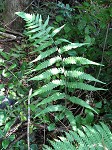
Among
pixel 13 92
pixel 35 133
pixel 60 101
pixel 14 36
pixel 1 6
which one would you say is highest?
pixel 1 6

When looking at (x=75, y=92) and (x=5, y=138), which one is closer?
(x=5, y=138)

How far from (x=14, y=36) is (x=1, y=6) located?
0.90 metres

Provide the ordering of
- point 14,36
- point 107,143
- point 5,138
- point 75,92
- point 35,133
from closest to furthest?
1. point 107,143
2. point 5,138
3. point 35,133
4. point 75,92
5. point 14,36

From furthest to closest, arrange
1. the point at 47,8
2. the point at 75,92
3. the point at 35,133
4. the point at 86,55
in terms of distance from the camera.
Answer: the point at 47,8 < the point at 86,55 < the point at 75,92 < the point at 35,133

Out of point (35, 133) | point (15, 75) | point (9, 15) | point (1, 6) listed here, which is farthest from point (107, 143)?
point (1, 6)

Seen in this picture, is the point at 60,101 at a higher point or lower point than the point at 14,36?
lower

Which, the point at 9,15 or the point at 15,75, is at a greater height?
the point at 9,15

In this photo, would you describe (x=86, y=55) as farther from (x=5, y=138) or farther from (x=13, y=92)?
(x=5, y=138)

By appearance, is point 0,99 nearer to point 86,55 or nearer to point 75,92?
point 75,92

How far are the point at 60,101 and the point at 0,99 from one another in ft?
1.88

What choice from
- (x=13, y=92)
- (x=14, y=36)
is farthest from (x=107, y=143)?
(x=14, y=36)

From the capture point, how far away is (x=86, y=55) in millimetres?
2551

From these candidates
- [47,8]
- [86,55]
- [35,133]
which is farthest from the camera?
[47,8]

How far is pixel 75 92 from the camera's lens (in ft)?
7.84
